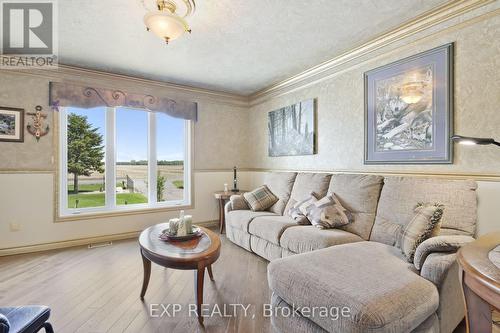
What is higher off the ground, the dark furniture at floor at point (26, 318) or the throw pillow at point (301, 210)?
the throw pillow at point (301, 210)

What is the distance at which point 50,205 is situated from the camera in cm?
322

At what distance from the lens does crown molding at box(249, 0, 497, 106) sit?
2.06m

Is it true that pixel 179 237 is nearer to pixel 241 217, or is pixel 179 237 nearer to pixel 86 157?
pixel 241 217

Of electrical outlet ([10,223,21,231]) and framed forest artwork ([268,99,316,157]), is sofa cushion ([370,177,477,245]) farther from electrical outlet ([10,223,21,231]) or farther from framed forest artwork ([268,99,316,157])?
electrical outlet ([10,223,21,231])

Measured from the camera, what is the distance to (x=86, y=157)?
355cm

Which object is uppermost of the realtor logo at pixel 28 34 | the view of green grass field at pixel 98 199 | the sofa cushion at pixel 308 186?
the realtor logo at pixel 28 34

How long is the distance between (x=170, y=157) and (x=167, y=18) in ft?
8.65

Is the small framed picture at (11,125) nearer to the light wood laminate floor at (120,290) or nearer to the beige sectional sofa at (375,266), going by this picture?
the light wood laminate floor at (120,290)

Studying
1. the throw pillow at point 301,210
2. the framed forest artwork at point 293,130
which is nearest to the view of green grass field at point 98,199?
the framed forest artwork at point 293,130

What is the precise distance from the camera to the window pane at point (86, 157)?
348 cm

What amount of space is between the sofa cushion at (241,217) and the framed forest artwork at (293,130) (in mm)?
1162

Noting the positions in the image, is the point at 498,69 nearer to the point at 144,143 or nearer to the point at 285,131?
the point at 285,131

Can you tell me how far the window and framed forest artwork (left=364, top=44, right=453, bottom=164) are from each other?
301cm

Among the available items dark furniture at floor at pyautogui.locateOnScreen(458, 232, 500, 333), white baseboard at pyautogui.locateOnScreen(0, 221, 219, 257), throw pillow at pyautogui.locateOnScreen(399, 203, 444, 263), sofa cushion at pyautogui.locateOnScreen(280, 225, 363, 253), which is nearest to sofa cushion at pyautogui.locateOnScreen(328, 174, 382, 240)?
sofa cushion at pyautogui.locateOnScreen(280, 225, 363, 253)
